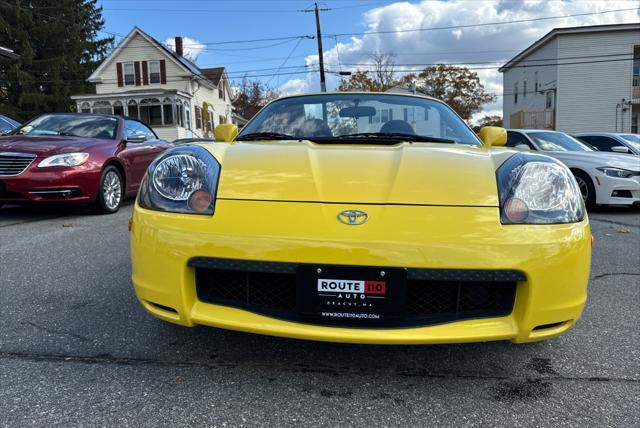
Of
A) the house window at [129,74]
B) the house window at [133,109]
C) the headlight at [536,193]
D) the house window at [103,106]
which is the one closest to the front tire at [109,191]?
the headlight at [536,193]

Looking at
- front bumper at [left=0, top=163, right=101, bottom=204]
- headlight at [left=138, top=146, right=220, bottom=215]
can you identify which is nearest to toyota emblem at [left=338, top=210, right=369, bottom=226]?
headlight at [left=138, top=146, right=220, bottom=215]

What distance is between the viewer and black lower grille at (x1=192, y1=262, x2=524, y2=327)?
173 cm

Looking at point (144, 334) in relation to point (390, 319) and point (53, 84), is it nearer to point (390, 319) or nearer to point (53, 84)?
point (390, 319)

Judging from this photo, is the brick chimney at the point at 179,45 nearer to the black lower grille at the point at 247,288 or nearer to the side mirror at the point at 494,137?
the side mirror at the point at 494,137

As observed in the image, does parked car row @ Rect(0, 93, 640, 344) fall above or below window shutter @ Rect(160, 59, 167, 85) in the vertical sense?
below

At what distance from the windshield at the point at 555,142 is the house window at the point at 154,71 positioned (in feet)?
92.3

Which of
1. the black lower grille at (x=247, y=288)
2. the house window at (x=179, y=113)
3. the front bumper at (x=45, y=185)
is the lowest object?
the black lower grille at (x=247, y=288)

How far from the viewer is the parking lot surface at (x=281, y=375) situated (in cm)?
164

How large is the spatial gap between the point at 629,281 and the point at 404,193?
2.39m

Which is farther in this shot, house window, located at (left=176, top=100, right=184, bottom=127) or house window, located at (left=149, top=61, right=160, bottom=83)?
house window, located at (left=149, top=61, right=160, bottom=83)

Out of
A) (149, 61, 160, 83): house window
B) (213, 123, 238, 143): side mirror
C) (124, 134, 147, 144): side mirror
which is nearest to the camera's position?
(213, 123, 238, 143): side mirror

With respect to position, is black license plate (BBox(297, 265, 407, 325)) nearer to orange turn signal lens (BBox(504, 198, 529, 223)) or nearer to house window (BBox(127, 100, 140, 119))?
orange turn signal lens (BBox(504, 198, 529, 223))

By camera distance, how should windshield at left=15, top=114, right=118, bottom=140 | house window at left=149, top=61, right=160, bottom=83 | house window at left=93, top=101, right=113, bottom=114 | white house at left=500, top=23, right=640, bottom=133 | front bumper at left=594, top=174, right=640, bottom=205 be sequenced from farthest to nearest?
house window at left=149, top=61, right=160, bottom=83 → house window at left=93, top=101, right=113, bottom=114 → white house at left=500, top=23, right=640, bottom=133 → front bumper at left=594, top=174, right=640, bottom=205 → windshield at left=15, top=114, right=118, bottom=140

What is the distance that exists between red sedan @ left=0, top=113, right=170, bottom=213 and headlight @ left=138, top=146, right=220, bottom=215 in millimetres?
3749
